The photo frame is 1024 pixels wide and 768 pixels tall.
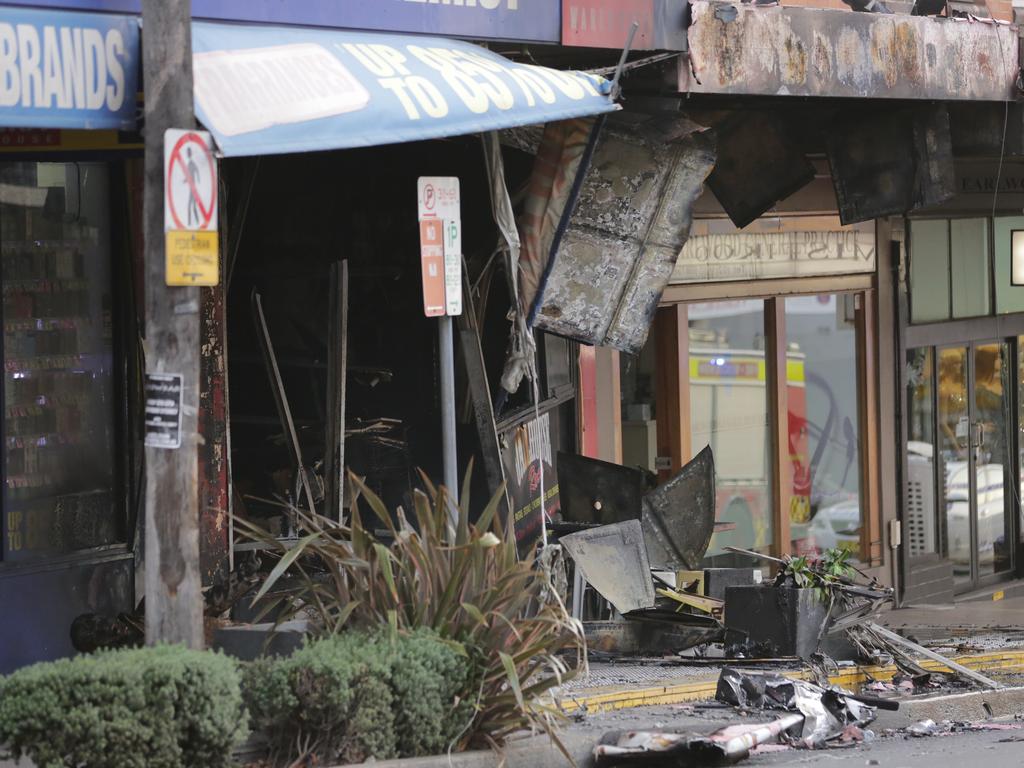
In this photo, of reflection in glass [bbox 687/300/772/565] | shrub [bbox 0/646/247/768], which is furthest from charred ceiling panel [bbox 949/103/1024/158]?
shrub [bbox 0/646/247/768]

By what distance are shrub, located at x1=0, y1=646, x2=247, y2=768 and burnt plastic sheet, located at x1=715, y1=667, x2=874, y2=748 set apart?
146 inches

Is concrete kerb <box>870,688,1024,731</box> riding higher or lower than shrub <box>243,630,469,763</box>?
lower

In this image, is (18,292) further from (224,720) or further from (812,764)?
(812,764)

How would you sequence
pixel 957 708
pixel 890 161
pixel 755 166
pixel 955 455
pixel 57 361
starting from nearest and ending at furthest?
pixel 57 361, pixel 957 708, pixel 890 161, pixel 755 166, pixel 955 455

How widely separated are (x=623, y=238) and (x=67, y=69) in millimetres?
4087

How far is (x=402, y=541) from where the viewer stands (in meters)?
7.23

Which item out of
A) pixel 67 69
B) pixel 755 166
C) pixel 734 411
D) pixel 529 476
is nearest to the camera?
pixel 67 69

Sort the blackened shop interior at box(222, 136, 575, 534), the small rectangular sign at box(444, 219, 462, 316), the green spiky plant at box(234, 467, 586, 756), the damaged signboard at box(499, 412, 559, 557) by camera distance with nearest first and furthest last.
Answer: the green spiky plant at box(234, 467, 586, 756) < the small rectangular sign at box(444, 219, 462, 316) < the blackened shop interior at box(222, 136, 575, 534) < the damaged signboard at box(499, 412, 559, 557)

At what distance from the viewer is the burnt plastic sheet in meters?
8.73

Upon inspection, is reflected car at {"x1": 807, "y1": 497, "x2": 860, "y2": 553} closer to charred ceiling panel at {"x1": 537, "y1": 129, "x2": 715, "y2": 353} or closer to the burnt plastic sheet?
charred ceiling panel at {"x1": 537, "y1": 129, "x2": 715, "y2": 353}

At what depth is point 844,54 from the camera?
1062cm

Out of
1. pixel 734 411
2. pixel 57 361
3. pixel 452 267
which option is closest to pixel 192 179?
pixel 452 267

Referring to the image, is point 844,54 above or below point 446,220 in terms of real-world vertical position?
above

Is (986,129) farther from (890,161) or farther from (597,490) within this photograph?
(597,490)
